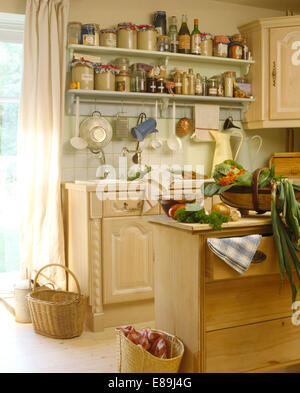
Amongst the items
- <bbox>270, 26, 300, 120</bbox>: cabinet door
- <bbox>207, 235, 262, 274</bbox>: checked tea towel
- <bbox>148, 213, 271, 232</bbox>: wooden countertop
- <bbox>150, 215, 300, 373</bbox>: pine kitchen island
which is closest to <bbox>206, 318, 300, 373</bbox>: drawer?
<bbox>150, 215, 300, 373</bbox>: pine kitchen island

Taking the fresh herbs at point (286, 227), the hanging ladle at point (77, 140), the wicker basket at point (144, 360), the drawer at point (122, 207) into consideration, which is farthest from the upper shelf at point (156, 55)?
the wicker basket at point (144, 360)

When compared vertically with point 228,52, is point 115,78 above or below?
below

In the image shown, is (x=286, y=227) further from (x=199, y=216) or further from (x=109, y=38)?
(x=109, y=38)

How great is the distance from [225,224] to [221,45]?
7.90ft

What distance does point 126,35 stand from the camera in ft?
11.7

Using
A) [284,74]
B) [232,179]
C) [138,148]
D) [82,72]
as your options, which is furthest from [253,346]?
[284,74]

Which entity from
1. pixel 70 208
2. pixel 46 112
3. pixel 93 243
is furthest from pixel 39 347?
pixel 46 112

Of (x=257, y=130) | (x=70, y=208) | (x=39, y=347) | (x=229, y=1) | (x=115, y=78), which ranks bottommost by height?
(x=39, y=347)

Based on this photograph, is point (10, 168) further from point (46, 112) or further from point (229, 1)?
point (229, 1)

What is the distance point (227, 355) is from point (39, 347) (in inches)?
48.5

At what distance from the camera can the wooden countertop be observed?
1869mm

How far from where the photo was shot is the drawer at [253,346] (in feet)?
6.36

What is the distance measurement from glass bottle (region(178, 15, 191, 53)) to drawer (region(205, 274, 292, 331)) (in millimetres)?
2291

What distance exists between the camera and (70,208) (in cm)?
336
